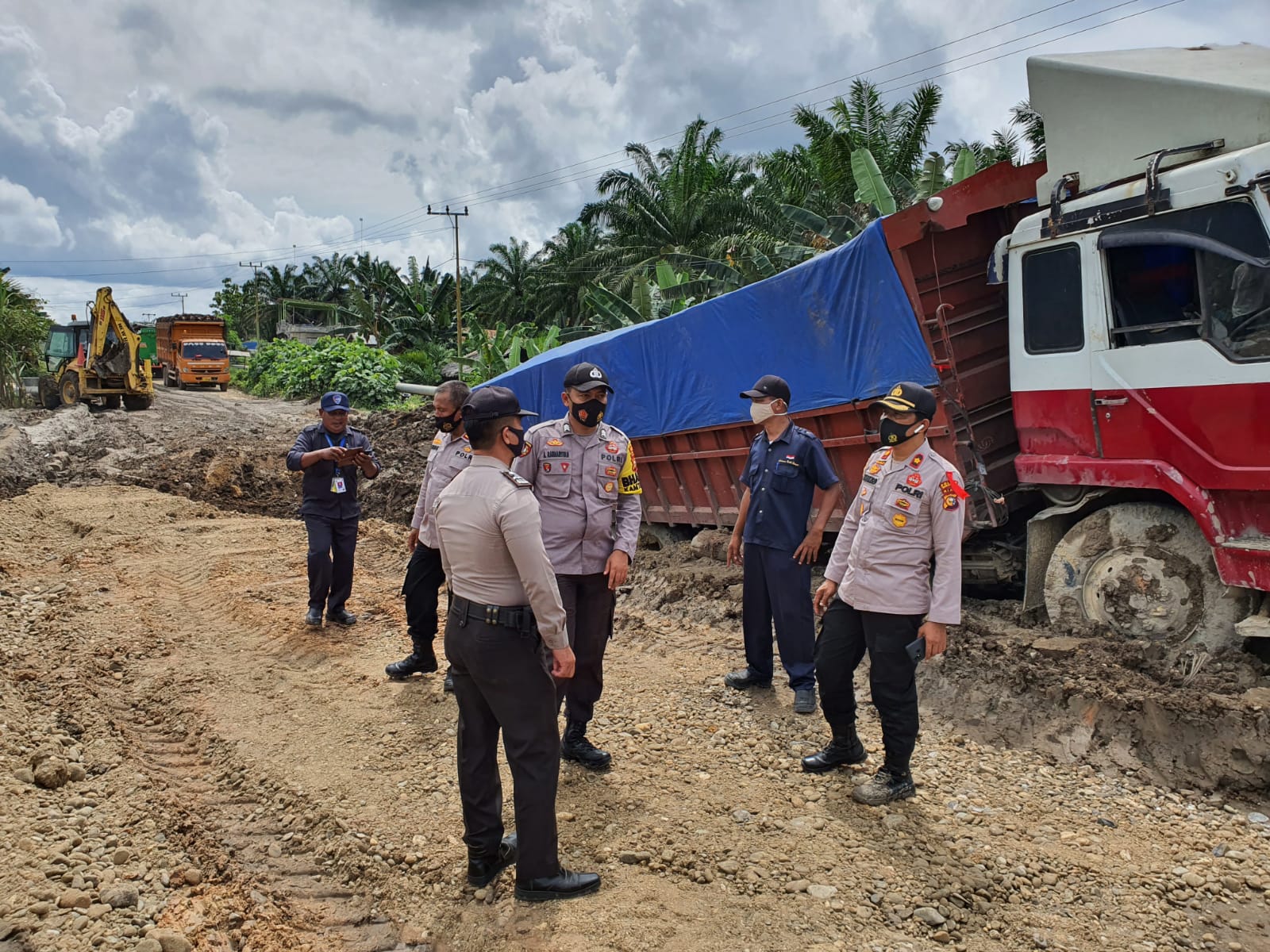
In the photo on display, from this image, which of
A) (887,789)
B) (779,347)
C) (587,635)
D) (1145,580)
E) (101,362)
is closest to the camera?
(887,789)

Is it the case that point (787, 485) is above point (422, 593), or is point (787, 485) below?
above

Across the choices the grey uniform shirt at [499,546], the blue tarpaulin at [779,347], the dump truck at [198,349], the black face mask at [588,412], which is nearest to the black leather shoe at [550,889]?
the grey uniform shirt at [499,546]

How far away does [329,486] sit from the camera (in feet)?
21.2

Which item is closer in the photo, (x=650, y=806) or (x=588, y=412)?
(x=650, y=806)

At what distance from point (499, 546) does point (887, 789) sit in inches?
80.7

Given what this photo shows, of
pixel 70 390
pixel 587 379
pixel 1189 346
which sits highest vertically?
pixel 70 390

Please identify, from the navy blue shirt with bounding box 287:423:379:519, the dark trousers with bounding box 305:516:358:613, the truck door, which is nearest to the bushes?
the dark trousers with bounding box 305:516:358:613

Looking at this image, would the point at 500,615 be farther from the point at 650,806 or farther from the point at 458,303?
the point at 458,303

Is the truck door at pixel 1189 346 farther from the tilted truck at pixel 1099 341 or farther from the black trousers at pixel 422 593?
the black trousers at pixel 422 593

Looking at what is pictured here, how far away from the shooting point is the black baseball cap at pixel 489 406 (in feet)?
10.1

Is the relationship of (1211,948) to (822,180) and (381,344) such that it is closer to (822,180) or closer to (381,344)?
(822,180)

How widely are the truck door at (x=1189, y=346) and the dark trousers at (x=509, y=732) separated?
3389 millimetres

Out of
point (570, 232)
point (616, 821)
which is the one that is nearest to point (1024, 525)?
point (616, 821)

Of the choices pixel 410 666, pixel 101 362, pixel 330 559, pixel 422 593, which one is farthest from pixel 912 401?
pixel 101 362
